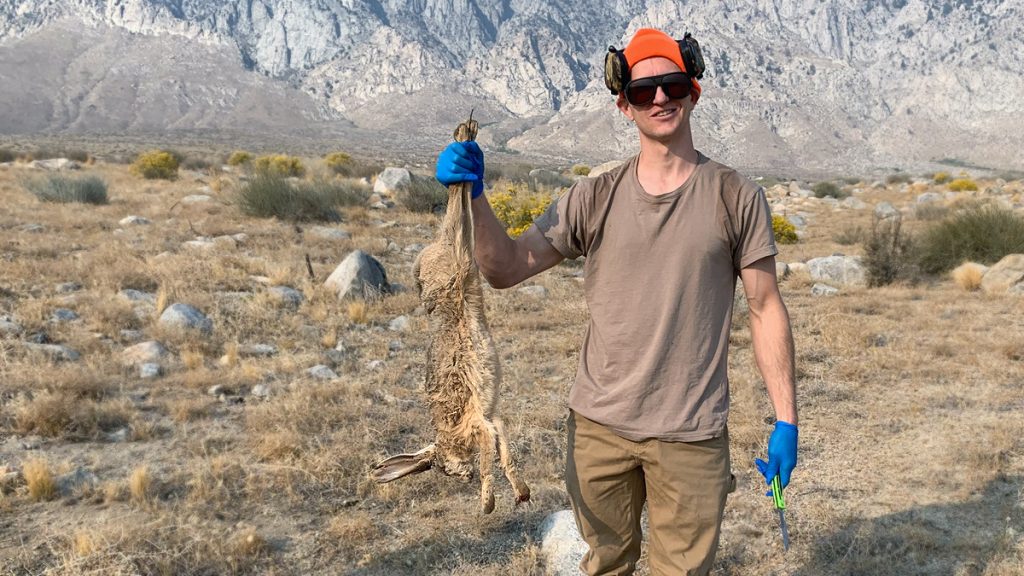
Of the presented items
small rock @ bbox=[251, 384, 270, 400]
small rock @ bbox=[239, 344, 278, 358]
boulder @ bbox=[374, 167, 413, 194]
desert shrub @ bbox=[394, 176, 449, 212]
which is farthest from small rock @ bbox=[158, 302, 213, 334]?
boulder @ bbox=[374, 167, 413, 194]

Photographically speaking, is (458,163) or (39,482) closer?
(458,163)

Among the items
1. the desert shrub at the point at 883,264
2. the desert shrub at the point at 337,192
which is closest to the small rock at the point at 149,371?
the desert shrub at the point at 337,192

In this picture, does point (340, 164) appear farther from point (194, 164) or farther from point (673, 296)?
point (673, 296)

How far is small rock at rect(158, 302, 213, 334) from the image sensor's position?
681 centimetres

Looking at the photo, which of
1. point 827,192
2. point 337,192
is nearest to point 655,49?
point 337,192

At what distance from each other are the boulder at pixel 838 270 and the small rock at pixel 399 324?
22.5ft

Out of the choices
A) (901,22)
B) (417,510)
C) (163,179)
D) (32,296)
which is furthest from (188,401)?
(901,22)

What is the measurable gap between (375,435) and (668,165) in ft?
11.3

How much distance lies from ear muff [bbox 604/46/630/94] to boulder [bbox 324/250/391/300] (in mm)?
6244

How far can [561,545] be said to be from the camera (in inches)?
141

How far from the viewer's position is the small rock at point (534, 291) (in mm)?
9055

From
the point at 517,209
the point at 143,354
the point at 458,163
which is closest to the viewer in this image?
the point at 458,163

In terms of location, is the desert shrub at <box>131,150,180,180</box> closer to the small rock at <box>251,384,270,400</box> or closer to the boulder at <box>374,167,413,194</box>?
the boulder at <box>374,167,413,194</box>

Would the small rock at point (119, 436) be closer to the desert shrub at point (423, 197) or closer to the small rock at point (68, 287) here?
the small rock at point (68, 287)
